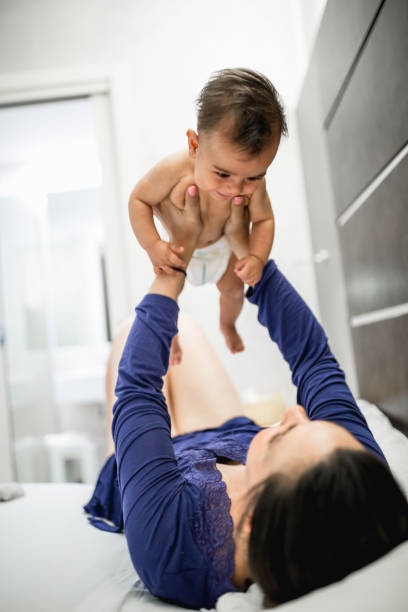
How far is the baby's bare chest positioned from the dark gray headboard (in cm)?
33

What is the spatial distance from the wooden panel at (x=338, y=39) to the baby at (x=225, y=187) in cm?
41

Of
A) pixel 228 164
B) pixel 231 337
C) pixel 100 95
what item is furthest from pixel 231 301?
pixel 100 95

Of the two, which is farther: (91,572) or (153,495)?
(91,572)

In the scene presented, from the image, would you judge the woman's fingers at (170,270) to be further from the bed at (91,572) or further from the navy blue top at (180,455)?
the bed at (91,572)

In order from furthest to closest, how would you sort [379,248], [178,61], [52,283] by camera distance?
[52,283]
[178,61]
[379,248]

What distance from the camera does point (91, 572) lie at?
83 centimetres

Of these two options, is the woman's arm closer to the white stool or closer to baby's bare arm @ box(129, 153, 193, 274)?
baby's bare arm @ box(129, 153, 193, 274)

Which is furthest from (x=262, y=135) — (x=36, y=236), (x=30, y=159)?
(x=36, y=236)

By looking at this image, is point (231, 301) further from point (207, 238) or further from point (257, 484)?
point (257, 484)

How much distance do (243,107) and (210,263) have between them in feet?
1.15

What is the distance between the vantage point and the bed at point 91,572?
46 cm

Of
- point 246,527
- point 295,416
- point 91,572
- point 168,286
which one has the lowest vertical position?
point 91,572

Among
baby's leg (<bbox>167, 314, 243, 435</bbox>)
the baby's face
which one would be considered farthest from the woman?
baby's leg (<bbox>167, 314, 243, 435</bbox>)

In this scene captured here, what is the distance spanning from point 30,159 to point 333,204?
3.70 ft
